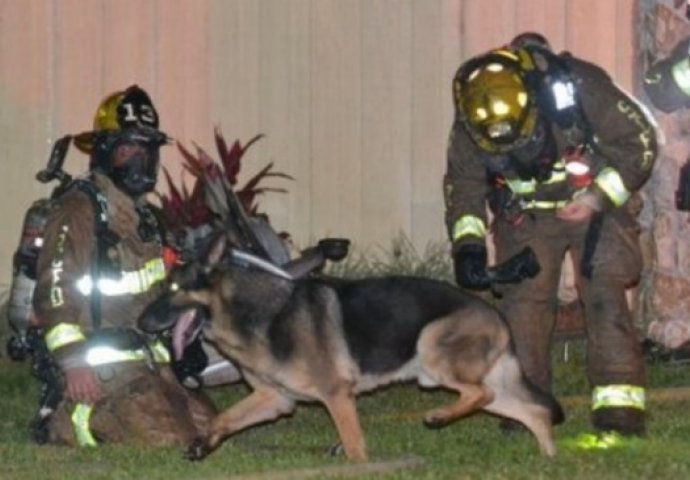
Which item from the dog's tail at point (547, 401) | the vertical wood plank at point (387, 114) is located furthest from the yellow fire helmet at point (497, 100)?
the vertical wood plank at point (387, 114)

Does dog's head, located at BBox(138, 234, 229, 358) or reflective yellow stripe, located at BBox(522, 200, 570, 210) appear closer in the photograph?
dog's head, located at BBox(138, 234, 229, 358)

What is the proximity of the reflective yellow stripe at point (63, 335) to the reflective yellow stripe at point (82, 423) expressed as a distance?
0.32 meters

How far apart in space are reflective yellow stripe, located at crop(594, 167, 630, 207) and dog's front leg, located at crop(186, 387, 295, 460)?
1.65 metres

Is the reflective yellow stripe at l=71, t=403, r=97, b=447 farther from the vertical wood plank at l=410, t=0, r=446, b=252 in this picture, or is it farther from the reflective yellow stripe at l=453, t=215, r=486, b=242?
the vertical wood plank at l=410, t=0, r=446, b=252

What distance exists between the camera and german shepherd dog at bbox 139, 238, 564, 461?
994cm

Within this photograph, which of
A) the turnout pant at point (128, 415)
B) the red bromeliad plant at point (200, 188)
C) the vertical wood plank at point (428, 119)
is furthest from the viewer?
the vertical wood plank at point (428, 119)

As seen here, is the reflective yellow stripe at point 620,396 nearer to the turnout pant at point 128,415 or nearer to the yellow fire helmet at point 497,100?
the yellow fire helmet at point 497,100

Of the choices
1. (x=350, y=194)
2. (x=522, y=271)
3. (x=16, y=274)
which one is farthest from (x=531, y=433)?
Result: (x=350, y=194)

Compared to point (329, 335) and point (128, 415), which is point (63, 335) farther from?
point (329, 335)

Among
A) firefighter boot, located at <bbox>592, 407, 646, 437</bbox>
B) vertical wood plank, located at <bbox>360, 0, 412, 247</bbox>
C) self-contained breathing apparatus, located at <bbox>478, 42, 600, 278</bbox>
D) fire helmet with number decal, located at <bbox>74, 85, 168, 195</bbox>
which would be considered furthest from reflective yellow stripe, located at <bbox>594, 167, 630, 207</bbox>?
vertical wood plank, located at <bbox>360, 0, 412, 247</bbox>

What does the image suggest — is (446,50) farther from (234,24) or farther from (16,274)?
(16,274)

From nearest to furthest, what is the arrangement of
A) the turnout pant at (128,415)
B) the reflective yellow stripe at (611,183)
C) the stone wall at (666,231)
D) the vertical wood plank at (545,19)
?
1. the reflective yellow stripe at (611,183)
2. the turnout pant at (128,415)
3. the stone wall at (666,231)
4. the vertical wood plank at (545,19)

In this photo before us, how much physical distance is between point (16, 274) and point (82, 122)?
9.49 ft

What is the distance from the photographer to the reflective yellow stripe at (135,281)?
35.3 feet
